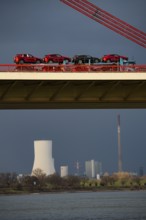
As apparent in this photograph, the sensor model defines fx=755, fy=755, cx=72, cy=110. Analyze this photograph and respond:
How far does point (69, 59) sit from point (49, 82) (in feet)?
28.0

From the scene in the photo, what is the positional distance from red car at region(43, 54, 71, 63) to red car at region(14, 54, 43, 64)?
0.81 metres

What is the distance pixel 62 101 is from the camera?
5628cm

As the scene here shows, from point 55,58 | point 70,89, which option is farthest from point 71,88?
point 55,58

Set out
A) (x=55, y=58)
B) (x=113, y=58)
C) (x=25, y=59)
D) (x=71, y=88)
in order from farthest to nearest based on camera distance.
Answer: (x=113, y=58) < (x=55, y=58) < (x=25, y=59) < (x=71, y=88)

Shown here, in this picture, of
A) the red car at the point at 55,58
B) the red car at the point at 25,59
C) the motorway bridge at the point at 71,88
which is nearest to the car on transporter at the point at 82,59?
the red car at the point at 55,58

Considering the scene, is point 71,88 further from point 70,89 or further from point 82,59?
point 82,59

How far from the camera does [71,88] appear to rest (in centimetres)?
5622

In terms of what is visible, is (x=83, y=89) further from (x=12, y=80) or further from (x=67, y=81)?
(x=12, y=80)

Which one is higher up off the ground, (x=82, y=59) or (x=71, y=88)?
(x=82, y=59)

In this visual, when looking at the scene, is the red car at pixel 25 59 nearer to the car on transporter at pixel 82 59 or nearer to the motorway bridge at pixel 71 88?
the car on transporter at pixel 82 59

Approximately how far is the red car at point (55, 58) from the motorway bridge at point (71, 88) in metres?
5.18

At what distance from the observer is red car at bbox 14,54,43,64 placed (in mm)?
61875

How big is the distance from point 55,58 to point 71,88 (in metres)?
7.01

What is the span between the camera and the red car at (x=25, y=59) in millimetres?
61875
